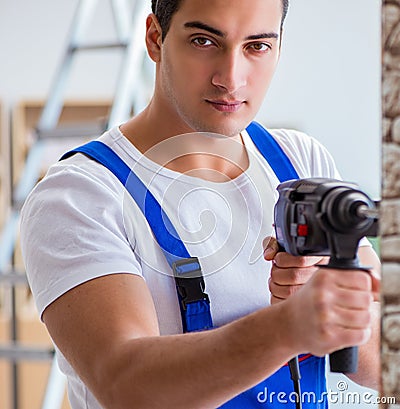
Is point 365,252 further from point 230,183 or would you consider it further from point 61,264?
point 61,264

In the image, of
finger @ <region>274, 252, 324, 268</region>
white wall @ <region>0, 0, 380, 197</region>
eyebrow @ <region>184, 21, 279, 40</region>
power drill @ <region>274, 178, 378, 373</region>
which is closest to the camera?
power drill @ <region>274, 178, 378, 373</region>

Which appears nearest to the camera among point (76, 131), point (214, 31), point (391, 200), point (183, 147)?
point (391, 200)

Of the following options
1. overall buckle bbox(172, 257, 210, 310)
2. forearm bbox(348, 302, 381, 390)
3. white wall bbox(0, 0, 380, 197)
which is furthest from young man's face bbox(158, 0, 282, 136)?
white wall bbox(0, 0, 380, 197)

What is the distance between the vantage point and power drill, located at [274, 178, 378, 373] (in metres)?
0.81

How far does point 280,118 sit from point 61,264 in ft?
8.90

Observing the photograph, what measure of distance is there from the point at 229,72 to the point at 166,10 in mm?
167

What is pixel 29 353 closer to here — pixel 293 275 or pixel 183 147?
pixel 183 147

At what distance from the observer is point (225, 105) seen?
1.19m

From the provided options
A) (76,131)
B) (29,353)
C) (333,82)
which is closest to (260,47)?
(76,131)

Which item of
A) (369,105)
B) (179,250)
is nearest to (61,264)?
(179,250)

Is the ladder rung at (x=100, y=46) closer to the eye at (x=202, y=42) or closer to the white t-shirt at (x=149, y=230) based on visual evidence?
the white t-shirt at (x=149, y=230)

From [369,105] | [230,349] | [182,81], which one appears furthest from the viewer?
[369,105]

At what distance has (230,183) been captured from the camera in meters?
1.31

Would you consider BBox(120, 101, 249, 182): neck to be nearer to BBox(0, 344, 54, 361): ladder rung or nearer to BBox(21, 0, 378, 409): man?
BBox(21, 0, 378, 409): man
